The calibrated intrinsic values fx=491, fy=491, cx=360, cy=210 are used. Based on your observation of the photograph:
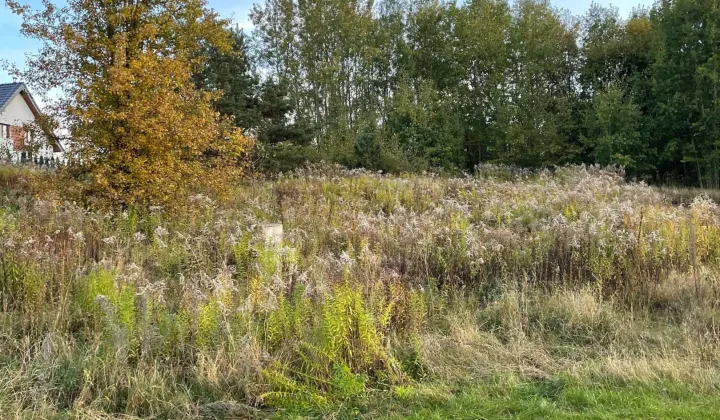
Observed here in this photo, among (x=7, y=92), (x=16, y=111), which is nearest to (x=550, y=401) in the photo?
(x=7, y=92)

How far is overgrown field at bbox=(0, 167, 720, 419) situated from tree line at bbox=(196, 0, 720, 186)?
11534 millimetres

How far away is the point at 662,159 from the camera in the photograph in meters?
19.5

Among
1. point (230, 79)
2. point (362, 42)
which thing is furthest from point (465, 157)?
point (230, 79)

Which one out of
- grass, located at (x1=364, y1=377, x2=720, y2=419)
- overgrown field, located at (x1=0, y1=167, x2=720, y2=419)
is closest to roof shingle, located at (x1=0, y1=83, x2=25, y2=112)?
overgrown field, located at (x1=0, y1=167, x2=720, y2=419)

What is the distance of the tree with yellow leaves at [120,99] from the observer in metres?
6.96

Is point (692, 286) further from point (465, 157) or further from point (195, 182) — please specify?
point (465, 157)

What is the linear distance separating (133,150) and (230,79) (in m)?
13.1

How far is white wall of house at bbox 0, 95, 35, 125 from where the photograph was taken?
29.0 m

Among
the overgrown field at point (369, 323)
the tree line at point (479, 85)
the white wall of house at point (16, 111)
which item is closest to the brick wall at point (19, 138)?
the overgrown field at point (369, 323)

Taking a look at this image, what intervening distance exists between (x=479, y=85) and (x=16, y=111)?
2804 centimetres

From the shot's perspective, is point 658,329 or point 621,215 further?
point 621,215

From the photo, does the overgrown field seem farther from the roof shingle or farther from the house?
the roof shingle

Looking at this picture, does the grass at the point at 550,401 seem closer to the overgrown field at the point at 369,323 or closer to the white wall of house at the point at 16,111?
the overgrown field at the point at 369,323

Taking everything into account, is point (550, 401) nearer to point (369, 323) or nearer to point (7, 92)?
point (369, 323)
